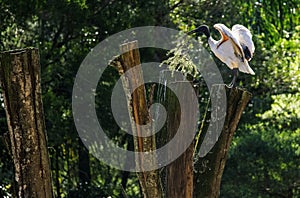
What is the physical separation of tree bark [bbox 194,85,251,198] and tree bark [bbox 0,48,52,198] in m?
0.83

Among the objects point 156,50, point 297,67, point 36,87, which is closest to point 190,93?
point 36,87

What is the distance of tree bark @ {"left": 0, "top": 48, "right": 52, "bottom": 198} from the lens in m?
2.64

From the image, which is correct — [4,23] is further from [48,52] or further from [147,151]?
[147,151]

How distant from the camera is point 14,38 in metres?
6.68

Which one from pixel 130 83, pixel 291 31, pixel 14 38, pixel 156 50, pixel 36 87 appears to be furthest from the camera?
pixel 291 31

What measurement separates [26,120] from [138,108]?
56 centimetres

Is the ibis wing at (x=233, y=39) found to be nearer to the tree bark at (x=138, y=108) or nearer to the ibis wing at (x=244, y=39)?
the ibis wing at (x=244, y=39)

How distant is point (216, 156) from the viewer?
331 cm

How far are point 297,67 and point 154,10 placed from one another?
1.70 meters

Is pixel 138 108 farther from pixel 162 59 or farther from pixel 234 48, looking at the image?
pixel 162 59

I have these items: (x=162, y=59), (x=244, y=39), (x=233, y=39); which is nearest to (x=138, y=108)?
(x=233, y=39)

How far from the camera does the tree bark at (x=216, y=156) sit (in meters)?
3.28

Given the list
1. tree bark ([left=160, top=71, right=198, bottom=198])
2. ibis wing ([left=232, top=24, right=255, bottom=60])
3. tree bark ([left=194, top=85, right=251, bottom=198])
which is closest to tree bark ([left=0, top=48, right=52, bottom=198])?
tree bark ([left=160, top=71, right=198, bottom=198])

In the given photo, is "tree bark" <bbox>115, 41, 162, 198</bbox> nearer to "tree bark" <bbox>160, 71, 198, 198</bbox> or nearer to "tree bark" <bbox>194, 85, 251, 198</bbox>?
"tree bark" <bbox>160, 71, 198, 198</bbox>
